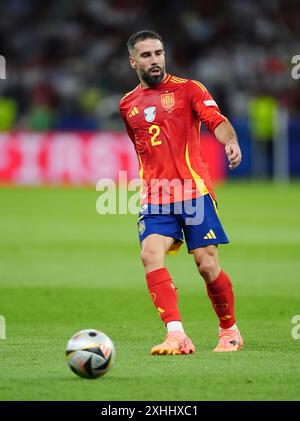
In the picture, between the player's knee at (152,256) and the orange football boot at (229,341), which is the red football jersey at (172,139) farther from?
the orange football boot at (229,341)

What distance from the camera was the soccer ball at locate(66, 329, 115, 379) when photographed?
7.20 metres

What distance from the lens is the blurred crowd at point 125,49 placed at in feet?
126

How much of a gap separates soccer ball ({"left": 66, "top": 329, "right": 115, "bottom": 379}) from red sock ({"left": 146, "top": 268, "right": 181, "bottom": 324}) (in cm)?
117

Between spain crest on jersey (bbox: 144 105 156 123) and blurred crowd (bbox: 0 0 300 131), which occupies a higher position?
blurred crowd (bbox: 0 0 300 131)

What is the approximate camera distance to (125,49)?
4000 centimetres

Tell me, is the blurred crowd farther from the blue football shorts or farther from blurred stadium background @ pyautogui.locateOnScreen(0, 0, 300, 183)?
the blue football shorts

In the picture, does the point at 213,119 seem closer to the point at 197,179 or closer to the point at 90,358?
the point at 197,179

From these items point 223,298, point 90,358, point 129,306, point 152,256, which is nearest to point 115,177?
point 129,306

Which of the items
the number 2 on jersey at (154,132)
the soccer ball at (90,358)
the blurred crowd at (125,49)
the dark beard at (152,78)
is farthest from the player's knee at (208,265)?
the blurred crowd at (125,49)

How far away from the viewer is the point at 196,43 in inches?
1582

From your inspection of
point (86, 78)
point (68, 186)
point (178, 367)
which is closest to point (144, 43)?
point (178, 367)

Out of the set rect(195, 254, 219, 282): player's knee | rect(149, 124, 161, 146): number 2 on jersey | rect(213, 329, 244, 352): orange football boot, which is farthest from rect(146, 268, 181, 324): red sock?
rect(149, 124, 161, 146): number 2 on jersey

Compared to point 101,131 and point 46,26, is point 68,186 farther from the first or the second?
point 46,26

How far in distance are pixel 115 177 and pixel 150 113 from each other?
2112cm
